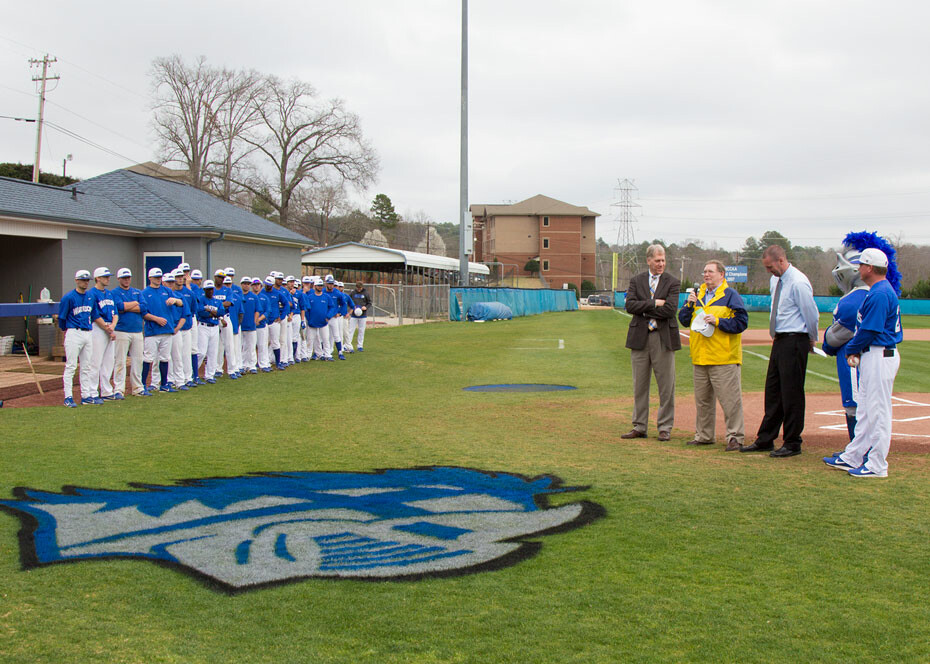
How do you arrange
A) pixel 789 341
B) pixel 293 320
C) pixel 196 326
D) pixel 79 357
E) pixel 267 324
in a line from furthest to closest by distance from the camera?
pixel 293 320 < pixel 267 324 < pixel 196 326 < pixel 79 357 < pixel 789 341

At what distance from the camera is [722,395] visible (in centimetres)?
797

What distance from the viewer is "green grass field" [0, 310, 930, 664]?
11.9 feet

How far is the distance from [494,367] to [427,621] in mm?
14032

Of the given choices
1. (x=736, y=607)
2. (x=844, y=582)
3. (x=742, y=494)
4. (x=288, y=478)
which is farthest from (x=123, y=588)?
(x=742, y=494)

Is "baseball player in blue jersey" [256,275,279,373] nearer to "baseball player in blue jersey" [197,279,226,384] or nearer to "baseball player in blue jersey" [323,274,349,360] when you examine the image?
"baseball player in blue jersey" [197,279,226,384]

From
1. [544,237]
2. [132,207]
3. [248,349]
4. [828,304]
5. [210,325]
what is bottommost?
[248,349]

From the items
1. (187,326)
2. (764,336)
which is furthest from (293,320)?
(764,336)

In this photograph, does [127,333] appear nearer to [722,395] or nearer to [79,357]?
[79,357]

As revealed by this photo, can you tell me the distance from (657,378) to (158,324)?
877cm

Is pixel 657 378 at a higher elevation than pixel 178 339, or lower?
lower

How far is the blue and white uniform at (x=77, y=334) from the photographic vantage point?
11.6 m

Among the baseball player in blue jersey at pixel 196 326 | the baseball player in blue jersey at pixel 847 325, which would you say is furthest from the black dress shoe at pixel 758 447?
the baseball player in blue jersey at pixel 196 326

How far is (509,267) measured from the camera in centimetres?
9962

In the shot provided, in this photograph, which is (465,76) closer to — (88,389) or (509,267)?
(88,389)
